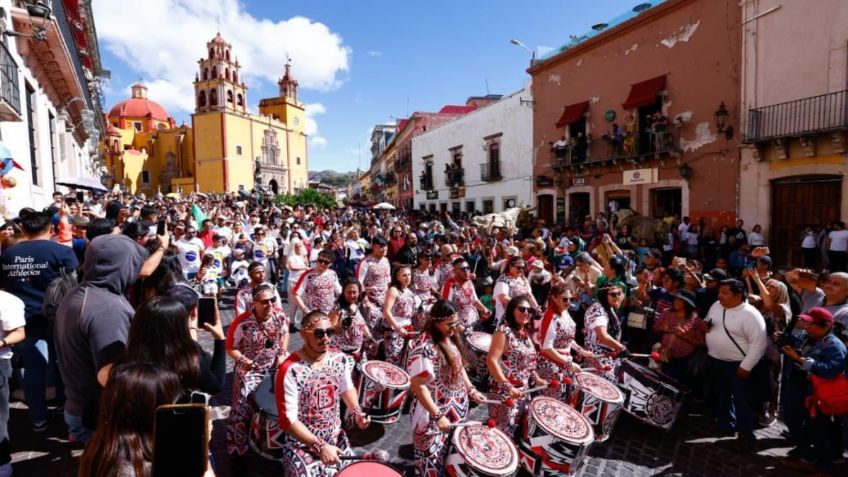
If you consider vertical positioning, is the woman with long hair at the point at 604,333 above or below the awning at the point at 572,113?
below

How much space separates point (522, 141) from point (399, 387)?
2050 centimetres

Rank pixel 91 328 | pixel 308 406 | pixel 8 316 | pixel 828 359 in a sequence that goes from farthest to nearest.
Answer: pixel 828 359
pixel 8 316
pixel 308 406
pixel 91 328

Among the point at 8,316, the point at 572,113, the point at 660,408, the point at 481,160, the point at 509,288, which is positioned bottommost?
the point at 660,408

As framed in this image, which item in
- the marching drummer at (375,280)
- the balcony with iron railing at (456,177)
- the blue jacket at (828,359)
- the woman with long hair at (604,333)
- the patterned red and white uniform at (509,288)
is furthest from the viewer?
the balcony with iron railing at (456,177)

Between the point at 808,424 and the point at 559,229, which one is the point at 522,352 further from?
the point at 559,229

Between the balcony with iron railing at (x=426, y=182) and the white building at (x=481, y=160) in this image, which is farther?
the balcony with iron railing at (x=426, y=182)

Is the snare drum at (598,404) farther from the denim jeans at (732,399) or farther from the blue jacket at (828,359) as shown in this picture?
the blue jacket at (828,359)

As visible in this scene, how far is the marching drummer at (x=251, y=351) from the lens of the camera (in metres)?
4.09

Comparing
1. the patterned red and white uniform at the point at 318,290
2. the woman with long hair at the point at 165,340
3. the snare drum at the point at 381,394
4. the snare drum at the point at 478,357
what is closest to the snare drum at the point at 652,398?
the snare drum at the point at 478,357

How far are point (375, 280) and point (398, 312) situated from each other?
1040 mm

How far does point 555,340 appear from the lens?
15.3 ft

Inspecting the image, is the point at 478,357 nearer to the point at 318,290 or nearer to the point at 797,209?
the point at 318,290

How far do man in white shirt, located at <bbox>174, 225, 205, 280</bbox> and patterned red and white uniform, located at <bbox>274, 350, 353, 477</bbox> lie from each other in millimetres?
6344

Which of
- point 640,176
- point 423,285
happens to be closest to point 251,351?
point 423,285
